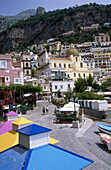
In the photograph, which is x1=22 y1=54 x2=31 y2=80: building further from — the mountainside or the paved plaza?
the mountainside

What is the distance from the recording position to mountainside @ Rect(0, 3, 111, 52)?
501 ft

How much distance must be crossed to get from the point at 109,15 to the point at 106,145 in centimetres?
16020

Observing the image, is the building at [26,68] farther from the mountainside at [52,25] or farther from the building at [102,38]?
the mountainside at [52,25]

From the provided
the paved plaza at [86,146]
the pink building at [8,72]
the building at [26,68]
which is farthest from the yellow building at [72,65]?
the paved plaza at [86,146]

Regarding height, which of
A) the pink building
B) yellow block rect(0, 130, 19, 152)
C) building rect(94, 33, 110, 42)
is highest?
building rect(94, 33, 110, 42)

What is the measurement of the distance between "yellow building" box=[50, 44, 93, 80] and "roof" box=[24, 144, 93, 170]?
148 ft

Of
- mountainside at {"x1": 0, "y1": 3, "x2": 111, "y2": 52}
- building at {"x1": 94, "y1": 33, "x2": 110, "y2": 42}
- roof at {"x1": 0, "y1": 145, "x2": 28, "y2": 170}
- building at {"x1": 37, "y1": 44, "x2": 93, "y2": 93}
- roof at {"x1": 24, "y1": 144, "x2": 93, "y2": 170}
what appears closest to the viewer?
roof at {"x1": 24, "y1": 144, "x2": 93, "y2": 170}

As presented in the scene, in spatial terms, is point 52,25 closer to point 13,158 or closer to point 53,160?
point 13,158

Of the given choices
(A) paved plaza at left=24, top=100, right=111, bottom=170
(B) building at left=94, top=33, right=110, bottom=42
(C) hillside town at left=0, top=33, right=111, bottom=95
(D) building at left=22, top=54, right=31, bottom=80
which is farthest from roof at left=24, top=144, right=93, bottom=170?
(B) building at left=94, top=33, right=110, bottom=42

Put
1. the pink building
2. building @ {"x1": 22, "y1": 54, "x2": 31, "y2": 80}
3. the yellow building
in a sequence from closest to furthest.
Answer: the pink building < the yellow building < building @ {"x1": 22, "y1": 54, "x2": 31, "y2": 80}

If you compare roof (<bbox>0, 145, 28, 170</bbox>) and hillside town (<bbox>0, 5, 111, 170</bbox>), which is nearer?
roof (<bbox>0, 145, 28, 170</bbox>)

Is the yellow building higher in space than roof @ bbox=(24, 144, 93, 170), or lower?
higher

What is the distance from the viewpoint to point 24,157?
562cm

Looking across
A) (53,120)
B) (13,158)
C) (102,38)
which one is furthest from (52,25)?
(13,158)
